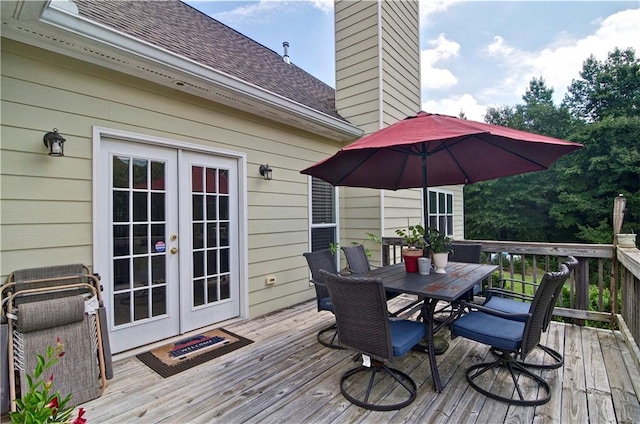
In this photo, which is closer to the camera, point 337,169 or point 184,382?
point 184,382

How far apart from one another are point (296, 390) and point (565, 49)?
1922cm

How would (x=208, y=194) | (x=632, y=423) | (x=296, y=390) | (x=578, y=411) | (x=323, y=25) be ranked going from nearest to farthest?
(x=632, y=423) < (x=578, y=411) < (x=296, y=390) < (x=208, y=194) < (x=323, y=25)

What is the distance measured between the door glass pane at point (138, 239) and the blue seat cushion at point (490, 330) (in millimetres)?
2880

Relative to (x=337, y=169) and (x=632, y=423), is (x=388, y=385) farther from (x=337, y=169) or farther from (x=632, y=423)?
(x=337, y=169)

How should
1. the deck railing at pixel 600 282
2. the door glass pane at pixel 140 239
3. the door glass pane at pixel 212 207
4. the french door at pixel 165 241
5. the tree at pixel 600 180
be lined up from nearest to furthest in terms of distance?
1. the deck railing at pixel 600 282
2. the french door at pixel 165 241
3. the door glass pane at pixel 140 239
4. the door glass pane at pixel 212 207
5. the tree at pixel 600 180

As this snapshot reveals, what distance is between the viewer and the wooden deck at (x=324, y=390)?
2.07 meters

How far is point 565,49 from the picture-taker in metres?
14.7

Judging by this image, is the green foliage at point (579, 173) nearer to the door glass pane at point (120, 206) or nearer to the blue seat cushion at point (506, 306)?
the blue seat cushion at point (506, 306)

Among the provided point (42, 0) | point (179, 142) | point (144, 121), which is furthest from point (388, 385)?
point (42, 0)

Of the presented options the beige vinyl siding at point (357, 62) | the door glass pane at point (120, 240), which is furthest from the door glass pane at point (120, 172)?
the beige vinyl siding at point (357, 62)

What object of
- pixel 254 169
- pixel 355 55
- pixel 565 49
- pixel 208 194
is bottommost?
pixel 208 194

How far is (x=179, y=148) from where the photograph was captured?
3.42m

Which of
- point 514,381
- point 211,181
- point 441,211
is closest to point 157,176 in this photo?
point 211,181

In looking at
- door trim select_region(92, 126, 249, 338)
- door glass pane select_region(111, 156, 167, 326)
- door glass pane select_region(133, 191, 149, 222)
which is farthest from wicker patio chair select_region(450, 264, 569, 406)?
door glass pane select_region(133, 191, 149, 222)
